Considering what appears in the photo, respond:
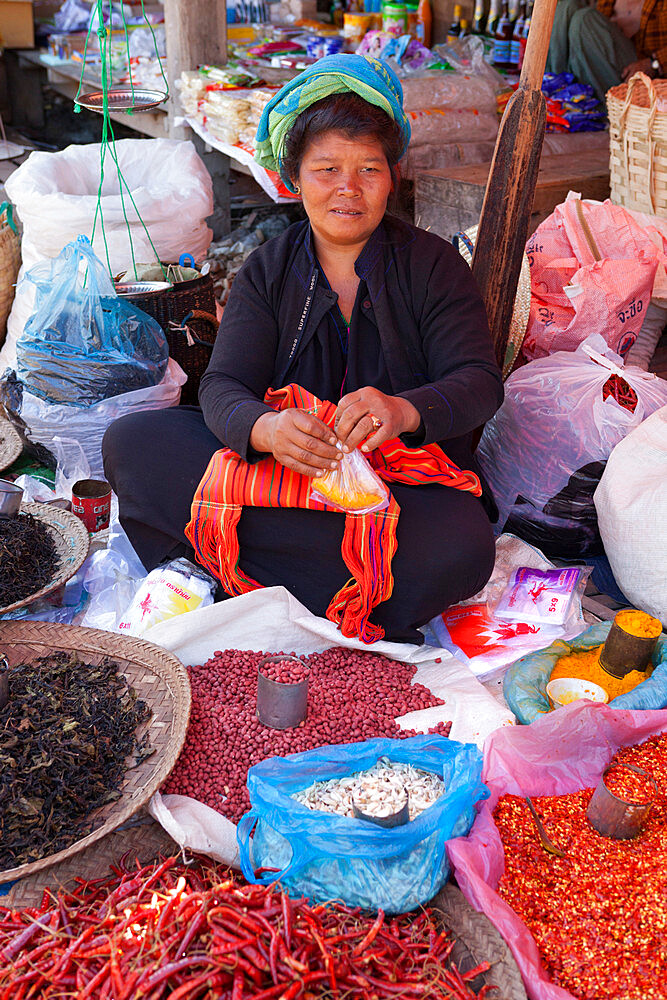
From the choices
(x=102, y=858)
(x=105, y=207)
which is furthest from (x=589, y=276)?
(x=102, y=858)

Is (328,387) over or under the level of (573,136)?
under

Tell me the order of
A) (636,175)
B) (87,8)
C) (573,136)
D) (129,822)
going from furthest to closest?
(87,8) → (573,136) → (636,175) → (129,822)

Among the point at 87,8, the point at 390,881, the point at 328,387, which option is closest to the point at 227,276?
the point at 328,387

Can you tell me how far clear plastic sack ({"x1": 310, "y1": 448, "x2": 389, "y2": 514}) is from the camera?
6.49 ft

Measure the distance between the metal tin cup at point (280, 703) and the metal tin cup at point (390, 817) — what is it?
16.5 inches

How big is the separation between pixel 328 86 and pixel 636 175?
6.59 feet

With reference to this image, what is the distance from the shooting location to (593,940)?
137 cm

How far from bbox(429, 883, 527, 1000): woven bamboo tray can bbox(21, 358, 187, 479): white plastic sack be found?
1864 mm

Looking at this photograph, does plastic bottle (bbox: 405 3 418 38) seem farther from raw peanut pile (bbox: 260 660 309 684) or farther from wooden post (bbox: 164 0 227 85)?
raw peanut pile (bbox: 260 660 309 684)

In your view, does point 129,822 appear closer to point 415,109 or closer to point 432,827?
point 432,827

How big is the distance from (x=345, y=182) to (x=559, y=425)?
97 centimetres

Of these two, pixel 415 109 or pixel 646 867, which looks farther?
pixel 415 109

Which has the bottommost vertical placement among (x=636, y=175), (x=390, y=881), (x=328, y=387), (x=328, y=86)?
(x=390, y=881)

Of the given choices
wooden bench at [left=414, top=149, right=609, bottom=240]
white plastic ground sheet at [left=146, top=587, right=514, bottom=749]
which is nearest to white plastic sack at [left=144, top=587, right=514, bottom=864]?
white plastic ground sheet at [left=146, top=587, right=514, bottom=749]
